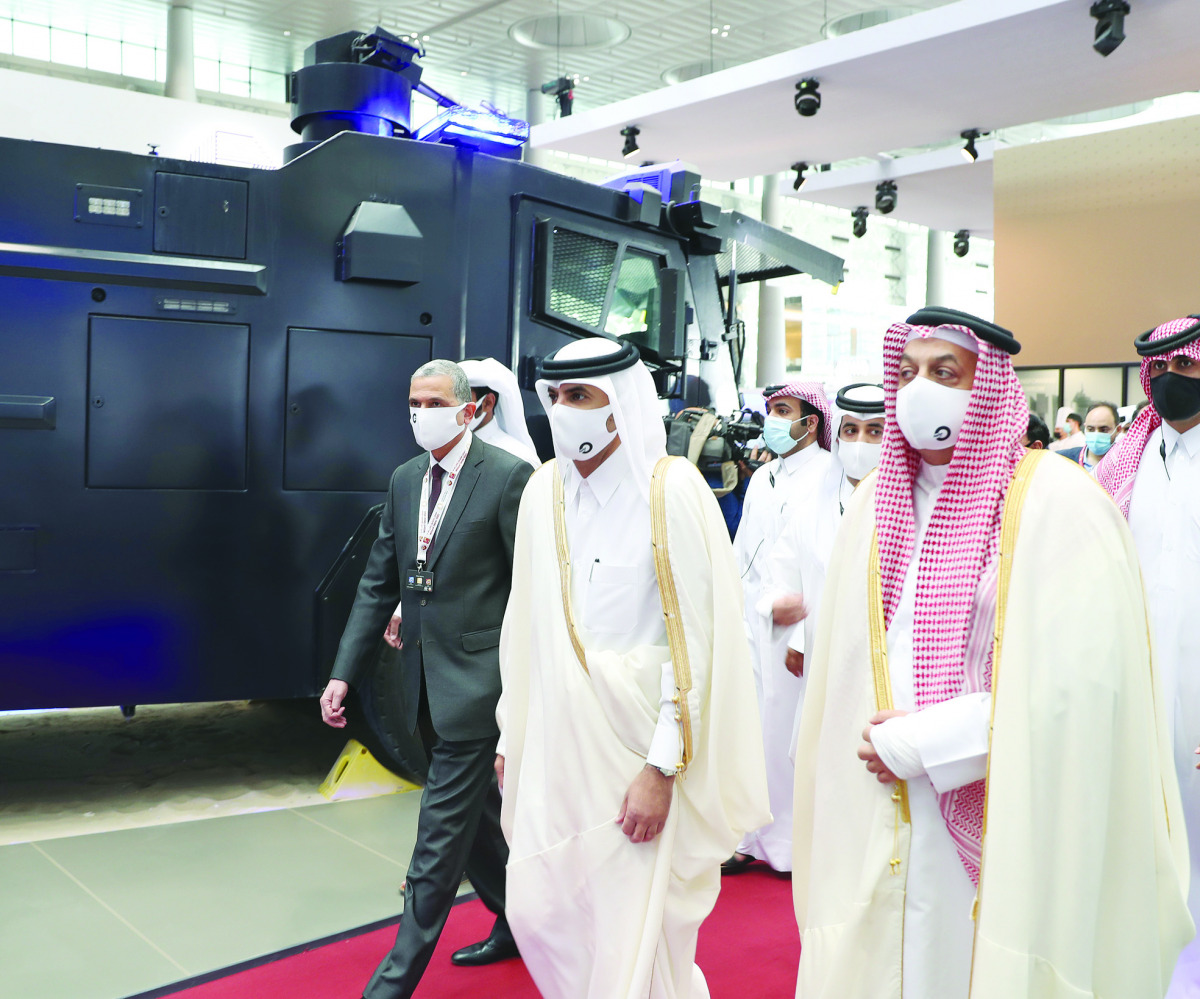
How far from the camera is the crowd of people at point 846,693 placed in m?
1.71

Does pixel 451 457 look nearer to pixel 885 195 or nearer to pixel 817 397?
pixel 817 397

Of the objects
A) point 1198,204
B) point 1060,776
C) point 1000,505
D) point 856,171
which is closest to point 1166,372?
point 1000,505

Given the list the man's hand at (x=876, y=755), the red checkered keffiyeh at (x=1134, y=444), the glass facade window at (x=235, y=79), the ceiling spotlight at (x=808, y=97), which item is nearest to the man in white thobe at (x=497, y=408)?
the red checkered keffiyeh at (x=1134, y=444)

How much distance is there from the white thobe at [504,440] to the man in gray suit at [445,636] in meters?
1.12

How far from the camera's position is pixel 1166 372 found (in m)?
3.01

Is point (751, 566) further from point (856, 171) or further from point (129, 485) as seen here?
point (856, 171)

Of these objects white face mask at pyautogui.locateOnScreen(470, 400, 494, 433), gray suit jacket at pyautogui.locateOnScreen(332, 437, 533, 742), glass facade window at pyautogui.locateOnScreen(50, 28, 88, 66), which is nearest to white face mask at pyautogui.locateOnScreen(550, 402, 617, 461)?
gray suit jacket at pyautogui.locateOnScreen(332, 437, 533, 742)

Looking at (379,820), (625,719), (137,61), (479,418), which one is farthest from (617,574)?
(137,61)

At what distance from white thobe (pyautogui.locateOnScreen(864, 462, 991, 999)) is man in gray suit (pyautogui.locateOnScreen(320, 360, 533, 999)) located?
4.15ft

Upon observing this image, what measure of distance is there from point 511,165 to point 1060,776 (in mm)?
3695

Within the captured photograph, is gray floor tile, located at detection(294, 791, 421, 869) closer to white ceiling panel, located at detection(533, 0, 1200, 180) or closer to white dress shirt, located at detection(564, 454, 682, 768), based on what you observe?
white dress shirt, located at detection(564, 454, 682, 768)

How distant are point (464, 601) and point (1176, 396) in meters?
1.96

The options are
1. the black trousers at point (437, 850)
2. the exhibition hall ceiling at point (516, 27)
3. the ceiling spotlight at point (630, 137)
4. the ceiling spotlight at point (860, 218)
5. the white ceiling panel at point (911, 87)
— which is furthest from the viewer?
the ceiling spotlight at point (860, 218)

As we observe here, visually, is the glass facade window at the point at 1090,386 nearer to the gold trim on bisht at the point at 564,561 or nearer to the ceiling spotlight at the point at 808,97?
the ceiling spotlight at the point at 808,97
